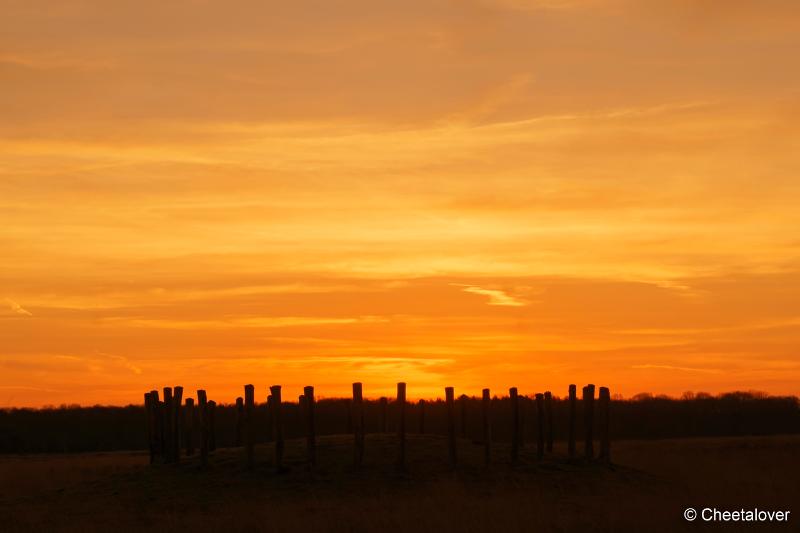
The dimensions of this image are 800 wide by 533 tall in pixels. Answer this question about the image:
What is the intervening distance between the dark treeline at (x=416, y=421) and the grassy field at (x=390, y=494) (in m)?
27.5

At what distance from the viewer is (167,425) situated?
132 feet

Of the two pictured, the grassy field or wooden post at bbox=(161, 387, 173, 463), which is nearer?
the grassy field

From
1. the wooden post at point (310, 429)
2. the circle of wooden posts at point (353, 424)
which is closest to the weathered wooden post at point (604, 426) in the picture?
the circle of wooden posts at point (353, 424)

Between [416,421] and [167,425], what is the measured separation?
37892 millimetres

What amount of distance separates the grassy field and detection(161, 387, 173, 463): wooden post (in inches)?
49.8

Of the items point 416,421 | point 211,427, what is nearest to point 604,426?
point 211,427

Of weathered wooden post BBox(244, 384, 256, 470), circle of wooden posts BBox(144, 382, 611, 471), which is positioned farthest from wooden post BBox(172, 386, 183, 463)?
weathered wooden post BBox(244, 384, 256, 470)

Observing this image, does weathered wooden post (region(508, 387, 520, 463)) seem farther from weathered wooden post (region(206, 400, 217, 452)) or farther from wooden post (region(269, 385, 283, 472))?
weathered wooden post (region(206, 400, 217, 452))

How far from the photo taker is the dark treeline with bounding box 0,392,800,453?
71.8m

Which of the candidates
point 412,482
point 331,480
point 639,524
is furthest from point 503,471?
point 639,524

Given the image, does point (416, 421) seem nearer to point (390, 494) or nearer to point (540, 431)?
point (540, 431)

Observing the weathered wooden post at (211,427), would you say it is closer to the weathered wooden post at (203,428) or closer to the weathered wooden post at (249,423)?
the weathered wooden post at (203,428)

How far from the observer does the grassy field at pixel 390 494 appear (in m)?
→ 26.9

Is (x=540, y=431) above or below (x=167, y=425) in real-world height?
below
